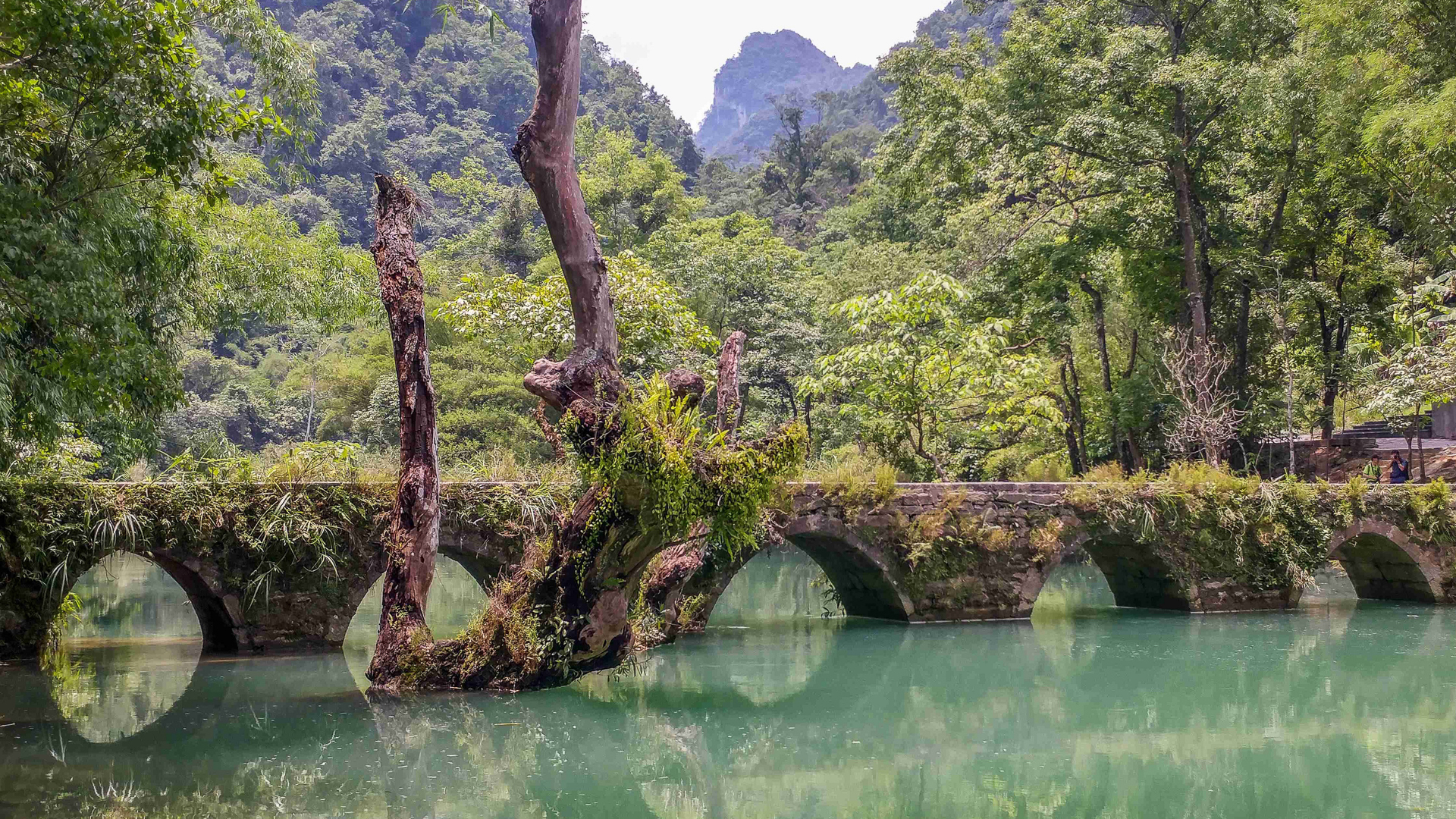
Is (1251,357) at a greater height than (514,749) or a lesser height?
greater

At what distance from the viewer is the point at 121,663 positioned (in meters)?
10.6

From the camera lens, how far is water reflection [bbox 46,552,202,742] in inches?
311

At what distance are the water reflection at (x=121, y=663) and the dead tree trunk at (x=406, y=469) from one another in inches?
69.2

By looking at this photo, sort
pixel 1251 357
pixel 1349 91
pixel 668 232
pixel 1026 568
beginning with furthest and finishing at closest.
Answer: pixel 668 232 → pixel 1251 357 → pixel 1349 91 → pixel 1026 568

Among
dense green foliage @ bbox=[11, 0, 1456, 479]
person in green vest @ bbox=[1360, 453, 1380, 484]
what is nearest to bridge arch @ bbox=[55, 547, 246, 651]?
dense green foliage @ bbox=[11, 0, 1456, 479]

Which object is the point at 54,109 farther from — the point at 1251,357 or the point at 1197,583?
the point at 1251,357

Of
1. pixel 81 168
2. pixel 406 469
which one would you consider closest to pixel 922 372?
pixel 406 469

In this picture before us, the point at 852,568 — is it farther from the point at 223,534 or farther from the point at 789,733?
the point at 223,534

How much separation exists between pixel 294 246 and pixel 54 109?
22.5 feet

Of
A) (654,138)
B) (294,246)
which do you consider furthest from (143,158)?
(654,138)

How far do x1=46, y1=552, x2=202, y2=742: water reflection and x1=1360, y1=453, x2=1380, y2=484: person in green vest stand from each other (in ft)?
51.7

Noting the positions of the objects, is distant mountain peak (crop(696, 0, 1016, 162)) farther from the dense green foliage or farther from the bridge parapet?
the bridge parapet

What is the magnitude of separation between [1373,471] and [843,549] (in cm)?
1100

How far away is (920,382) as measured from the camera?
14930 mm
